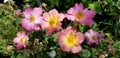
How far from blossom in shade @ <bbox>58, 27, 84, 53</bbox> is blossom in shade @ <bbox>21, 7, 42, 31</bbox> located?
26 cm

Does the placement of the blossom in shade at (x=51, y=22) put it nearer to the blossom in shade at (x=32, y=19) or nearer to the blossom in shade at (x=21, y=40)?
the blossom in shade at (x=32, y=19)

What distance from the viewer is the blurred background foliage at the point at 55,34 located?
3.24 metres

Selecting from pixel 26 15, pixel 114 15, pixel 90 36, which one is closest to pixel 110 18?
pixel 114 15

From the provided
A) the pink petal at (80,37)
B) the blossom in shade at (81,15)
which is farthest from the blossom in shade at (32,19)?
the pink petal at (80,37)

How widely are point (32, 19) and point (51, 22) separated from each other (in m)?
0.20

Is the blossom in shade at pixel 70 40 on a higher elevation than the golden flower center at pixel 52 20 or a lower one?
lower

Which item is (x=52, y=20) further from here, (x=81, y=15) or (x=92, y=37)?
(x=92, y=37)

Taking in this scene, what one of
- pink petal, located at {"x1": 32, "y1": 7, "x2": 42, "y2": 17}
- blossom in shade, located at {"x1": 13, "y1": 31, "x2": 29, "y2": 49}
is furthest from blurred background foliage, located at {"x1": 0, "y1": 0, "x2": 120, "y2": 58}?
pink petal, located at {"x1": 32, "y1": 7, "x2": 42, "y2": 17}

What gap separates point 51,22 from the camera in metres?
3.18

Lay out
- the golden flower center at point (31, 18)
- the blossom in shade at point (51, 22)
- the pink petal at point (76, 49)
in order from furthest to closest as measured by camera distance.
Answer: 1. the golden flower center at point (31, 18)
2. the blossom in shade at point (51, 22)
3. the pink petal at point (76, 49)

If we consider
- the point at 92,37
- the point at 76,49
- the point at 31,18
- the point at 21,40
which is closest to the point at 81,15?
the point at 92,37

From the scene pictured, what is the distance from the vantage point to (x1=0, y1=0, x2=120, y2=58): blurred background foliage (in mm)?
3244

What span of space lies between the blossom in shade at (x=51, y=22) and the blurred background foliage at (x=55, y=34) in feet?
0.34

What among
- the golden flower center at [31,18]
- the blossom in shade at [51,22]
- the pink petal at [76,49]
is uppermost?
the golden flower center at [31,18]
